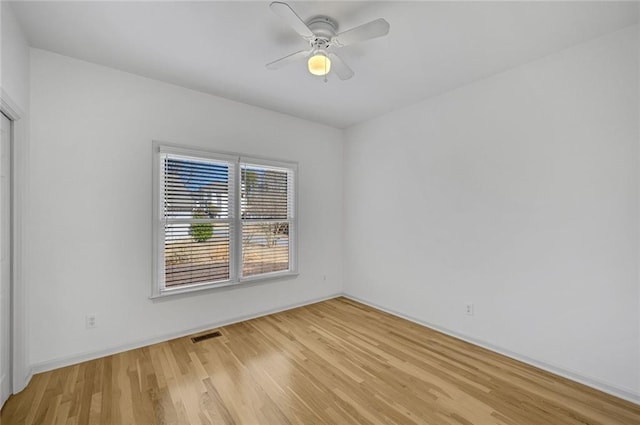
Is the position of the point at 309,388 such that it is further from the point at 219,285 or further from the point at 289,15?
the point at 289,15

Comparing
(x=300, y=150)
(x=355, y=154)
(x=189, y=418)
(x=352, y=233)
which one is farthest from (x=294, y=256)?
(x=189, y=418)

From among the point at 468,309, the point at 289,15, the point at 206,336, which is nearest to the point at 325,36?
the point at 289,15

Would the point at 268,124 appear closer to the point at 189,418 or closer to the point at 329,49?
the point at 329,49

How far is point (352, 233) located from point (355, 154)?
1308 millimetres

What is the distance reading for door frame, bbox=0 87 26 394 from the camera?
2.16 m

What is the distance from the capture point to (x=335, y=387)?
2.28m

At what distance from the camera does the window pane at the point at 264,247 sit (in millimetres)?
3740

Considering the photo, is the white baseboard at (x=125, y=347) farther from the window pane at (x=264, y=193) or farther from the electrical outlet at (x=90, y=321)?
the window pane at (x=264, y=193)

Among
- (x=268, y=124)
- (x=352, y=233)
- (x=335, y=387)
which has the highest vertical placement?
(x=268, y=124)

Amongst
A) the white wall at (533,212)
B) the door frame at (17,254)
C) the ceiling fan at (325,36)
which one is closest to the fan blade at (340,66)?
the ceiling fan at (325,36)

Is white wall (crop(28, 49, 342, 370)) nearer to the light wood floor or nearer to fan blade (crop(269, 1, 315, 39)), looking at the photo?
the light wood floor

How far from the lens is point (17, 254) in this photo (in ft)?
7.20

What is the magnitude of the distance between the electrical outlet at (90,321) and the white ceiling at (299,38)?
8.12ft

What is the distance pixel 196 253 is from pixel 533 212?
141 inches
